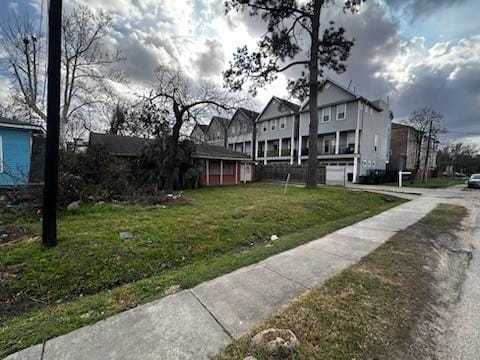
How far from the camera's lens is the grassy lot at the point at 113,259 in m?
2.66

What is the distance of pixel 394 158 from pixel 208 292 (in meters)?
38.9

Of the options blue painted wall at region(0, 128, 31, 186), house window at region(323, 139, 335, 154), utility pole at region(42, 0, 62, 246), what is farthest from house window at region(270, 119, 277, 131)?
utility pole at region(42, 0, 62, 246)

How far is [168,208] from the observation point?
26.9ft

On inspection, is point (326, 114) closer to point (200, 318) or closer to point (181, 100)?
point (181, 100)

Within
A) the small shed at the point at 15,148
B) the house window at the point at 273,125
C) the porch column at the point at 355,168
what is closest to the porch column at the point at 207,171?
the small shed at the point at 15,148

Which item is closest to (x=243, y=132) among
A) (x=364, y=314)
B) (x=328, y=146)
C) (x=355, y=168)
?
(x=328, y=146)

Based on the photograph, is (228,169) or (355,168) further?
(355,168)

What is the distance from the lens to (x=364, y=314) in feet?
8.34

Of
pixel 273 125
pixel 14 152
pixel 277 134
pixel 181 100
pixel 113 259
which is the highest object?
pixel 273 125

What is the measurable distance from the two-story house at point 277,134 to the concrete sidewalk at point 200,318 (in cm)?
2755

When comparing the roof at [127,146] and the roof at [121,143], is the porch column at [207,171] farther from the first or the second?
the roof at [121,143]

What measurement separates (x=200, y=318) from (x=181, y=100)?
11176 mm

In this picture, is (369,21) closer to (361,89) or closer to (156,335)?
(361,89)

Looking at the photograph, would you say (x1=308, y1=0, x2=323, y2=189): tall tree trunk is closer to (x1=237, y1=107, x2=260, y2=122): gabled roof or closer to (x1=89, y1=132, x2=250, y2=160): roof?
(x1=89, y1=132, x2=250, y2=160): roof
